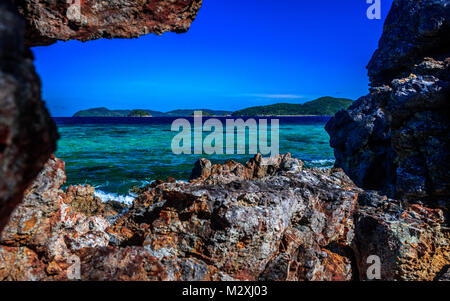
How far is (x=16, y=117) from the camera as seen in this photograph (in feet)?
5.25

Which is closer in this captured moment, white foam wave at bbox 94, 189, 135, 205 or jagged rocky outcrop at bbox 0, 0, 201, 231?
jagged rocky outcrop at bbox 0, 0, 201, 231

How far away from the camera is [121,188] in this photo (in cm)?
1844

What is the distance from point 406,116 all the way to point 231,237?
657 centimetres

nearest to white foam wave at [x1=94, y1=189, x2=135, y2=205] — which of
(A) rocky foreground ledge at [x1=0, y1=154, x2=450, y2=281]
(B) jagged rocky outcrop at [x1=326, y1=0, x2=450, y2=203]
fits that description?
(A) rocky foreground ledge at [x1=0, y1=154, x2=450, y2=281]

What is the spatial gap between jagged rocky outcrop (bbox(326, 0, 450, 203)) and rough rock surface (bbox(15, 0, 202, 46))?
21.7 feet

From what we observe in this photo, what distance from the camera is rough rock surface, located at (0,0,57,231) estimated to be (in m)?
1.56

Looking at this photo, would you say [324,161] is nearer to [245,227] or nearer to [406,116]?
[406,116]

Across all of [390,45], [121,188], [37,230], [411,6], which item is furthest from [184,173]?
[37,230]

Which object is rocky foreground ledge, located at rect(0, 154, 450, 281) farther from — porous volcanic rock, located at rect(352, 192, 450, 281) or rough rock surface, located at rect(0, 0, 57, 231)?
rough rock surface, located at rect(0, 0, 57, 231)

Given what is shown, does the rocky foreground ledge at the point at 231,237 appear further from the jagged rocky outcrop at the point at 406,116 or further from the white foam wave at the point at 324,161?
the white foam wave at the point at 324,161

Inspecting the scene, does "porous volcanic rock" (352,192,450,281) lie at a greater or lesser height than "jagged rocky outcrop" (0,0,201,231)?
lesser

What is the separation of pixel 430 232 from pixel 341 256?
146 cm

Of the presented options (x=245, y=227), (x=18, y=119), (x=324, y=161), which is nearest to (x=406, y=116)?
(x=245, y=227)
